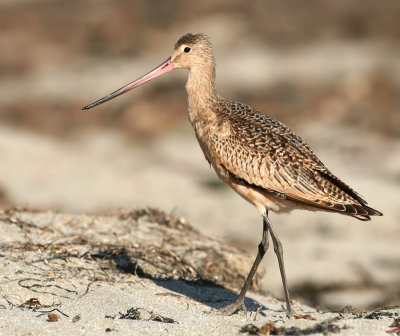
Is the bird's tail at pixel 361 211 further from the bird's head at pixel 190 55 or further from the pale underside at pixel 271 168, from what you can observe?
the bird's head at pixel 190 55

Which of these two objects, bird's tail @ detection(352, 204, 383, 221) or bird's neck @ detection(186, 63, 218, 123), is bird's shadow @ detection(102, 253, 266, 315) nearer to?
bird's tail @ detection(352, 204, 383, 221)

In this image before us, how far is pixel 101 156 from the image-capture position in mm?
16234

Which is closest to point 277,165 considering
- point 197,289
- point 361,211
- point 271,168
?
point 271,168

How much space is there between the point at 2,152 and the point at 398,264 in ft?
28.7

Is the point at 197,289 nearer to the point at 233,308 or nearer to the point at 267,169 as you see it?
the point at 233,308

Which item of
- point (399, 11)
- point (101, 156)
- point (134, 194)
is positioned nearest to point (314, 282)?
point (134, 194)

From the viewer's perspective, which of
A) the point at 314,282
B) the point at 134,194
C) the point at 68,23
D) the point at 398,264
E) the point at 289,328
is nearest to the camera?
the point at 289,328

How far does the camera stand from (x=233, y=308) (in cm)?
649

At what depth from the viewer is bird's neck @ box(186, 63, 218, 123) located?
7211mm

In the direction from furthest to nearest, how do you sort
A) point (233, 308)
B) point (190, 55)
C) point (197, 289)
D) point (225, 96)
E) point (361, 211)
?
point (225, 96)
point (190, 55)
point (197, 289)
point (233, 308)
point (361, 211)

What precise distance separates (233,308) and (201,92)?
2.10 meters

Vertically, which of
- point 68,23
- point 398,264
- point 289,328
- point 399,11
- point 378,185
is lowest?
point 289,328

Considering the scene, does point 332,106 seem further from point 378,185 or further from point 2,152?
point 2,152

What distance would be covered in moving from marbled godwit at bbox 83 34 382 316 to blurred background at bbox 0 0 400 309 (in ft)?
6.45
